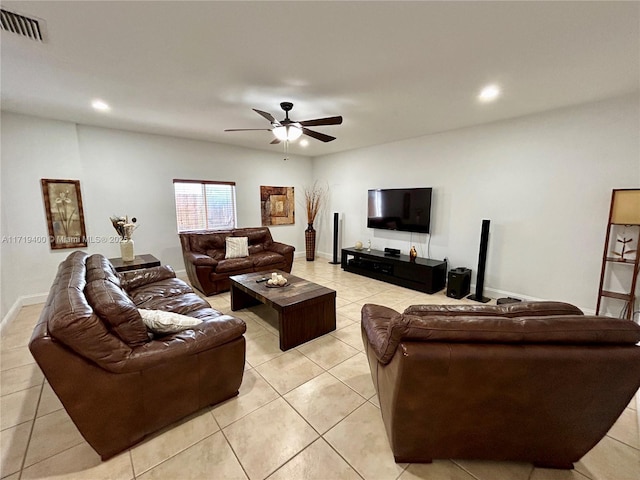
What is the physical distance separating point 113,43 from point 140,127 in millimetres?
2475

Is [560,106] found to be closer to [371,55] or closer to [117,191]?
[371,55]

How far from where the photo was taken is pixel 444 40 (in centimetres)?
188

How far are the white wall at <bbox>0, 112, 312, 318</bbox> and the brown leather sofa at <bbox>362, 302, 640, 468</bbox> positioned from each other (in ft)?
14.7

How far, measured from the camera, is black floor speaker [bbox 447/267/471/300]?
3.85 metres

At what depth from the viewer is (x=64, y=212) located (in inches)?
151

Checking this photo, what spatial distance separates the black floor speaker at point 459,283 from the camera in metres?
3.85

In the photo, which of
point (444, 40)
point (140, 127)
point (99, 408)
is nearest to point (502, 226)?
point (444, 40)

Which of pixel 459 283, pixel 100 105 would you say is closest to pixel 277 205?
pixel 100 105

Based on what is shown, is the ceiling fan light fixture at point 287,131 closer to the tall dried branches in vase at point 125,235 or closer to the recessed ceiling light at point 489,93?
the recessed ceiling light at point 489,93

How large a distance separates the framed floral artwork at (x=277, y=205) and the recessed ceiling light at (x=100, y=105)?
299cm

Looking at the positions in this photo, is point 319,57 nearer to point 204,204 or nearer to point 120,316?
point 120,316

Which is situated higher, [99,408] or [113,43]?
[113,43]

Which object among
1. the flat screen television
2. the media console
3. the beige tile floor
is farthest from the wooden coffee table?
the flat screen television

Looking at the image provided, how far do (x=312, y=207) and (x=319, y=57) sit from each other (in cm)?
454
